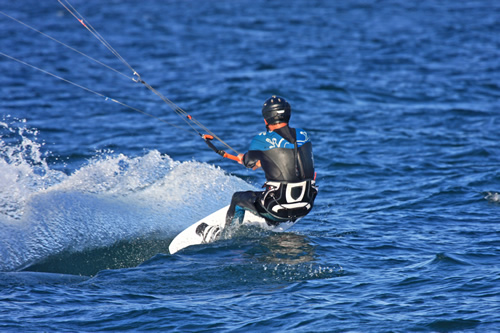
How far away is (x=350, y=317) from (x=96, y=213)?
543 centimetres


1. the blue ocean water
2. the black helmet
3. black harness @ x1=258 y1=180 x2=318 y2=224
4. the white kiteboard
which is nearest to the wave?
the blue ocean water

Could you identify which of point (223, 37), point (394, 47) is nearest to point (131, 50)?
point (223, 37)

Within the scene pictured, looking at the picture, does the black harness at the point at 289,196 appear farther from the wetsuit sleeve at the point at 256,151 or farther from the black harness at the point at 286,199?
the wetsuit sleeve at the point at 256,151

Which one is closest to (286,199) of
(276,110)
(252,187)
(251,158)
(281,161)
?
(281,161)

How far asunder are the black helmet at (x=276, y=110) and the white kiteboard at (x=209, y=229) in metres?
1.72

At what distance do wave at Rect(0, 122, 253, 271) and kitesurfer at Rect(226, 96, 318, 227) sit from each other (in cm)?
230

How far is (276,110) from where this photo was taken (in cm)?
949

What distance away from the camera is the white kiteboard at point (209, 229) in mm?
10055

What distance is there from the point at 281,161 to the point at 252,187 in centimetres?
359

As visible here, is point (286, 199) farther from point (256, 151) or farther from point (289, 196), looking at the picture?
point (256, 151)

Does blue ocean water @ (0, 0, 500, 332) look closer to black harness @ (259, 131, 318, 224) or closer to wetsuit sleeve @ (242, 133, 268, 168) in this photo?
black harness @ (259, 131, 318, 224)

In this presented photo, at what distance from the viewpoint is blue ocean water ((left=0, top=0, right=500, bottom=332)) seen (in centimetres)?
778

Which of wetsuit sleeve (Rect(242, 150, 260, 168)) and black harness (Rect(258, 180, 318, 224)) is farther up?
wetsuit sleeve (Rect(242, 150, 260, 168))

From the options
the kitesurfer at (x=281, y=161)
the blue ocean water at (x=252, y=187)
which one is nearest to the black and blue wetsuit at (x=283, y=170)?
the kitesurfer at (x=281, y=161)
